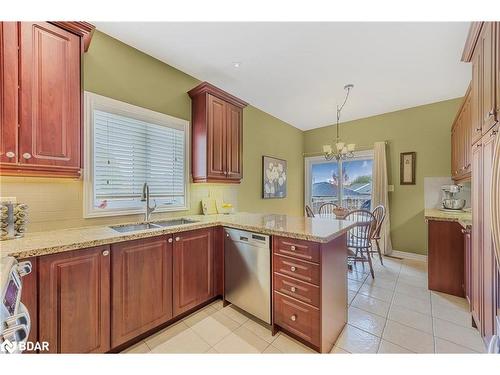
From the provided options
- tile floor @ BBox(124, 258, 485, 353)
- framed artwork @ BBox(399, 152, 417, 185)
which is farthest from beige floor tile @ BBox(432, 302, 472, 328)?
framed artwork @ BBox(399, 152, 417, 185)

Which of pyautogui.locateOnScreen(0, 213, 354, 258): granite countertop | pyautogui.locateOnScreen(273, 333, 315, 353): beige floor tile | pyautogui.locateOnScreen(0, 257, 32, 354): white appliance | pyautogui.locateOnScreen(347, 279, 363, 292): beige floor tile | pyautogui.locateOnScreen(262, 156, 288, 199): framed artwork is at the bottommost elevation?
pyautogui.locateOnScreen(347, 279, 363, 292): beige floor tile

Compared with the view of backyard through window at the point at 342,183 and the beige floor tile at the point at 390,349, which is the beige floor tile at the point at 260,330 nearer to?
the beige floor tile at the point at 390,349

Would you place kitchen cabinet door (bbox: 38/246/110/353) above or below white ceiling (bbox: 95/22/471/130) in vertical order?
below

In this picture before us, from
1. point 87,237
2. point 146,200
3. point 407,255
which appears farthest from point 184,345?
point 407,255

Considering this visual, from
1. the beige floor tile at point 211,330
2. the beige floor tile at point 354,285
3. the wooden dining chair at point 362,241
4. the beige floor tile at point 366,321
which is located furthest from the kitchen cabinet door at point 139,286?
the wooden dining chair at point 362,241

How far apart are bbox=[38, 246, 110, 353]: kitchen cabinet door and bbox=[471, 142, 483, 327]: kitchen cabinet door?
269 centimetres

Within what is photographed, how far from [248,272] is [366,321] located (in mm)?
1187

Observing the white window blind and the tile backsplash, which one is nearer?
the tile backsplash

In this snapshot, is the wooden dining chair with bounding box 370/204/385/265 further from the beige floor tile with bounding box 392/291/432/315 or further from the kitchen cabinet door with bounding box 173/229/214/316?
the kitchen cabinet door with bounding box 173/229/214/316

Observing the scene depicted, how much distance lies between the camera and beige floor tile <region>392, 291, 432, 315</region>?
2.15 metres

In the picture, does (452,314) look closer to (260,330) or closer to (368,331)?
(368,331)

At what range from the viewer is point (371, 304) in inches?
88.8
